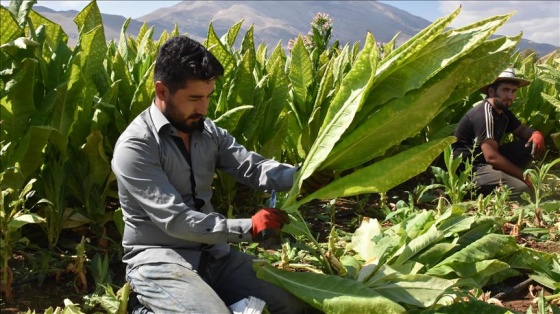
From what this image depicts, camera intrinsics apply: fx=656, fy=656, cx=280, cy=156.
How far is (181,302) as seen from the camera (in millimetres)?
2172

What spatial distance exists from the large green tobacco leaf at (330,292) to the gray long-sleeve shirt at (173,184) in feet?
0.87

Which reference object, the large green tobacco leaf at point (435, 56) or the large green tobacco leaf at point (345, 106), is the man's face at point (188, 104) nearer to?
the large green tobacco leaf at point (345, 106)

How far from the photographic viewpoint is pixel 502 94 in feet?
15.5

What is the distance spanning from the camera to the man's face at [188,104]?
224 centimetres

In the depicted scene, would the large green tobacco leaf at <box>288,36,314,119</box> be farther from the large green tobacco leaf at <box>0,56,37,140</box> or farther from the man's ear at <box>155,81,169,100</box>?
the man's ear at <box>155,81,169,100</box>

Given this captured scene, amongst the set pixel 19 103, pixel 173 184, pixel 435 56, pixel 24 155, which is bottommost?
pixel 24 155

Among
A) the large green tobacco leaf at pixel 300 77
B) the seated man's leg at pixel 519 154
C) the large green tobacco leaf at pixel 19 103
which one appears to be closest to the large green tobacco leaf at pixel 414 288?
the large green tobacco leaf at pixel 19 103

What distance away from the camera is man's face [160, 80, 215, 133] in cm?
224

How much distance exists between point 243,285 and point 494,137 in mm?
2922

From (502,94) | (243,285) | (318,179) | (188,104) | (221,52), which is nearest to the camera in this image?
(188,104)

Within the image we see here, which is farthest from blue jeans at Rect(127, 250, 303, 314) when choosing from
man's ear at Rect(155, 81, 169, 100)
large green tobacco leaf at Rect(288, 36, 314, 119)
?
large green tobacco leaf at Rect(288, 36, 314, 119)

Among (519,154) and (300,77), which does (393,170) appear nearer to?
(300,77)

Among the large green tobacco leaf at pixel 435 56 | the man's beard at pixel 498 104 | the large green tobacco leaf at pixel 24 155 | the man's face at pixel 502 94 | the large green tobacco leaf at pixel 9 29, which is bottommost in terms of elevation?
the large green tobacco leaf at pixel 24 155

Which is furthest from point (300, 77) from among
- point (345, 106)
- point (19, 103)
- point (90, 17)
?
point (345, 106)
